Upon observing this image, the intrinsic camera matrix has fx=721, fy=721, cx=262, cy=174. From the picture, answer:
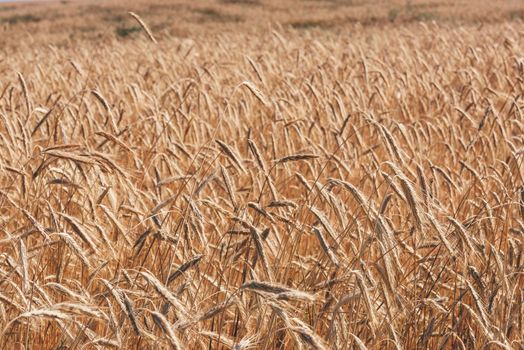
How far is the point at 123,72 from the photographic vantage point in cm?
692

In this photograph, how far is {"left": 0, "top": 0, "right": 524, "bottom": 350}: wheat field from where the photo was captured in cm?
173

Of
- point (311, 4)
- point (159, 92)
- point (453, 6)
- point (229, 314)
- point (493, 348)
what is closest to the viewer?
point (493, 348)

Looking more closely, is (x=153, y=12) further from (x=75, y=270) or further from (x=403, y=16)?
(x=75, y=270)

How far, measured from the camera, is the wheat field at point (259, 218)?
1.73 m

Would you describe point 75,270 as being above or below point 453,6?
above

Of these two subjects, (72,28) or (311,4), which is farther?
(311,4)

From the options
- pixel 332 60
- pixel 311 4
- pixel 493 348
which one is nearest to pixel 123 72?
pixel 332 60

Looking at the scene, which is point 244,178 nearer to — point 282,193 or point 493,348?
point 282,193

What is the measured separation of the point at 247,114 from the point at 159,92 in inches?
61.3

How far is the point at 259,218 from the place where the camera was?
232 cm

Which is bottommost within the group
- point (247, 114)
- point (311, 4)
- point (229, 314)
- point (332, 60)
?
point (311, 4)

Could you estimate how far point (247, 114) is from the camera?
14.3 ft

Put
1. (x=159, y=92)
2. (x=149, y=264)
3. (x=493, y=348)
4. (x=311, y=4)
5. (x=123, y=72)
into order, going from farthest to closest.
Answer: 1. (x=311, y=4)
2. (x=123, y=72)
3. (x=159, y=92)
4. (x=149, y=264)
5. (x=493, y=348)

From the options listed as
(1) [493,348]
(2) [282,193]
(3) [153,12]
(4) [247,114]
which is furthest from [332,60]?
(3) [153,12]
